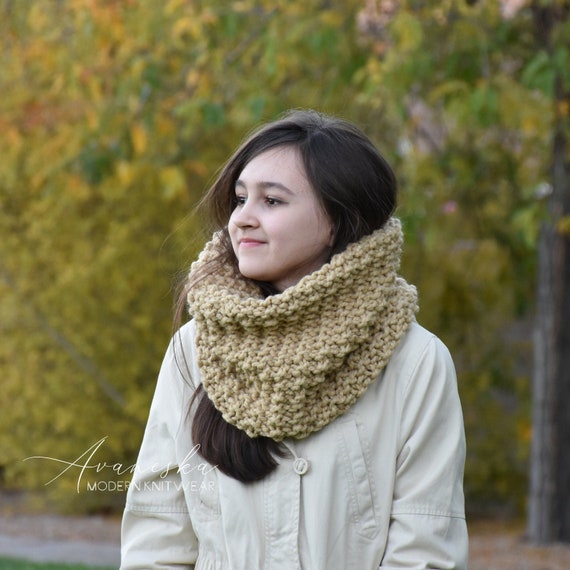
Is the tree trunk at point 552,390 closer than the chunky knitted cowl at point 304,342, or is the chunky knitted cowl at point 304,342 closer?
the chunky knitted cowl at point 304,342

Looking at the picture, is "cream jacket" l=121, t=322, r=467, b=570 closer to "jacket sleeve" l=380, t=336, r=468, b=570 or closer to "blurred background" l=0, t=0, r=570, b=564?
"jacket sleeve" l=380, t=336, r=468, b=570

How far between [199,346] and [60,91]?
504 centimetres

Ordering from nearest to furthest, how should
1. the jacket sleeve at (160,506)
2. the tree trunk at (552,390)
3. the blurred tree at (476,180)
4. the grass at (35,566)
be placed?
the jacket sleeve at (160,506) < the blurred tree at (476,180) < the grass at (35,566) < the tree trunk at (552,390)

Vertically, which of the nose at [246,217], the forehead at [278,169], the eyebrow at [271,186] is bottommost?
the nose at [246,217]

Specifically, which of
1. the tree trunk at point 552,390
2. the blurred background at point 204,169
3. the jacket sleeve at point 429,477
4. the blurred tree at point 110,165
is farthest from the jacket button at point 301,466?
the tree trunk at point 552,390

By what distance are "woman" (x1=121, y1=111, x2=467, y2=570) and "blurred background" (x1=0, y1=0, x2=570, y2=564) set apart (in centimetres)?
259

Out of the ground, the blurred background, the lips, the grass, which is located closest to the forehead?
the lips

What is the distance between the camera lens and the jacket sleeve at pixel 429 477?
86.6 inches

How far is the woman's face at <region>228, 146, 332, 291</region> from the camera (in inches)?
92.0

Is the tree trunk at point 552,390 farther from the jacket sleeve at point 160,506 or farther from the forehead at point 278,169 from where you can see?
the jacket sleeve at point 160,506

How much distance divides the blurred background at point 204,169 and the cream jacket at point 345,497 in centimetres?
264

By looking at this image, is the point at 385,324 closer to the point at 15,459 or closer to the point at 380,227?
the point at 380,227

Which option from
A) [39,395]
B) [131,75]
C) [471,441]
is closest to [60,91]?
[131,75]

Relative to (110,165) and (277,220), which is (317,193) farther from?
(110,165)
